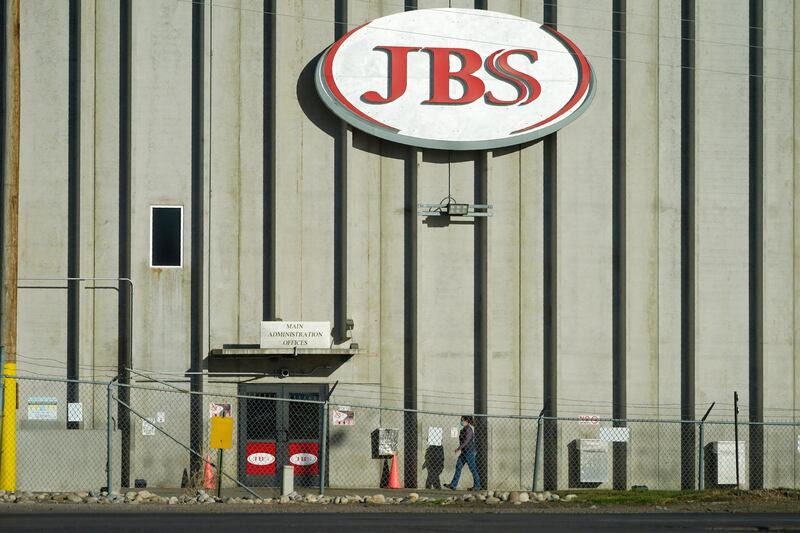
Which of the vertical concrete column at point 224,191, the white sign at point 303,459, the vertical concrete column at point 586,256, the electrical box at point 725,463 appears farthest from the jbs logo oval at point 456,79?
the electrical box at point 725,463

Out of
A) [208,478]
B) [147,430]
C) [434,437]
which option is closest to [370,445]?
[434,437]

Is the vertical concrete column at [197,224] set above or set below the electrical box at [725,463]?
above

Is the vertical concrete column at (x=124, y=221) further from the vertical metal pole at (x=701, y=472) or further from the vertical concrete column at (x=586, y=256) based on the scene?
the vertical metal pole at (x=701, y=472)

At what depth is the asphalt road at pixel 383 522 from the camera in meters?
15.7

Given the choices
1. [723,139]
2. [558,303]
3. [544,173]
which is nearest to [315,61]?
[544,173]

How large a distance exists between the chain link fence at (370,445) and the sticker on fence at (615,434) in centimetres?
2

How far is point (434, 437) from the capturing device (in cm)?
2455

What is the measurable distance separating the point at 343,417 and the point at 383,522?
306 inches

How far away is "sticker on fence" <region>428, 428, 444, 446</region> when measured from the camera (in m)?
24.5

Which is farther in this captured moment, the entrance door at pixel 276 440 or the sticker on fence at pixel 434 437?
the sticker on fence at pixel 434 437

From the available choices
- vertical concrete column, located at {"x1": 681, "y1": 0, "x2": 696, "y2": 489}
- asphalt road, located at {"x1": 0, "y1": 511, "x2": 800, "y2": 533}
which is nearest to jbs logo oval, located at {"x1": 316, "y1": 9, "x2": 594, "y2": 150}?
vertical concrete column, located at {"x1": 681, "y1": 0, "x2": 696, "y2": 489}

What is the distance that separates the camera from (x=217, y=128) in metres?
24.3

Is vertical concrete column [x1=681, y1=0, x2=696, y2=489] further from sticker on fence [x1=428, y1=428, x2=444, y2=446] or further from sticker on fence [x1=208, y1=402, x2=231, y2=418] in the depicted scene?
sticker on fence [x1=208, y1=402, x2=231, y2=418]

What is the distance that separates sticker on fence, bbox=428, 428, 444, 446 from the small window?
20.6ft
